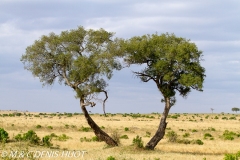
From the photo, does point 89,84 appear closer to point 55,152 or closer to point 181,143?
point 55,152

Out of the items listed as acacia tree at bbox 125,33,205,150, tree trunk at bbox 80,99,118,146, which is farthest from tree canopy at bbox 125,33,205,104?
tree trunk at bbox 80,99,118,146

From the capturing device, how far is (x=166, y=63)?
2595 centimetres

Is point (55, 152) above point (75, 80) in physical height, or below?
below

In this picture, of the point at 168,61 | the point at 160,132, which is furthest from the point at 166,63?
the point at 160,132

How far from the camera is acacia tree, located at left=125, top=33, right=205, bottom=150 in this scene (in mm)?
25781

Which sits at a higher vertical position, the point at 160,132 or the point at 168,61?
the point at 168,61

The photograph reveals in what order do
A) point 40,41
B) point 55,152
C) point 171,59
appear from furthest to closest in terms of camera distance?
point 40,41 → point 171,59 → point 55,152

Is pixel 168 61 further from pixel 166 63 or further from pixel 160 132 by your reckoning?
pixel 160 132

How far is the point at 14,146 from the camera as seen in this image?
976 inches

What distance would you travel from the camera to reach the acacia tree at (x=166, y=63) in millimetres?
25781

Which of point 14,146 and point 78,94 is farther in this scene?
point 78,94

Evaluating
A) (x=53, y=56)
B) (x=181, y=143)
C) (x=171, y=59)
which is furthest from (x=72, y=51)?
(x=181, y=143)

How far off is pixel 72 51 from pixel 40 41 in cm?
269

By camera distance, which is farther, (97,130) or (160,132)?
(97,130)
